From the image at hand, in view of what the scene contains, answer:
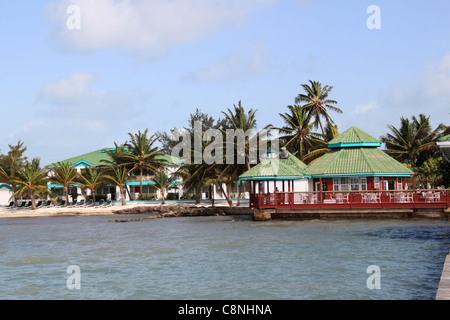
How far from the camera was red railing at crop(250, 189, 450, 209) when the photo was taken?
35.7 m

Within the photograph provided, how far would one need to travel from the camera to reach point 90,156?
75.1m

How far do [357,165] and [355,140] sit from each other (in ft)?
10.4

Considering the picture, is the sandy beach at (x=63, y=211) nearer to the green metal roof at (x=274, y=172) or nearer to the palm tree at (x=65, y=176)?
the palm tree at (x=65, y=176)

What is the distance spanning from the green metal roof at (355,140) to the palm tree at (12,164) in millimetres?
41983

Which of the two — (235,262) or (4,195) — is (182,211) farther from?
(4,195)

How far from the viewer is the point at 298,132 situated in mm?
57469

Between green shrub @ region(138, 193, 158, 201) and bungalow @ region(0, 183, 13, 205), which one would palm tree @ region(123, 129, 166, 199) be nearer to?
green shrub @ region(138, 193, 158, 201)

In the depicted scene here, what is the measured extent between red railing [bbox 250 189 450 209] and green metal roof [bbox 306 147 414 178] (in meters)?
2.22

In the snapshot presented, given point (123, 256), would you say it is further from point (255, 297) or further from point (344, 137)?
point (344, 137)

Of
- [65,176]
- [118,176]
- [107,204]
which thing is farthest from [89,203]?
[118,176]

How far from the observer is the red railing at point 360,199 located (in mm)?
35688

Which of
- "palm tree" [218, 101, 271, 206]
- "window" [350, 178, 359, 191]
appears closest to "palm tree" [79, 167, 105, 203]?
"palm tree" [218, 101, 271, 206]
